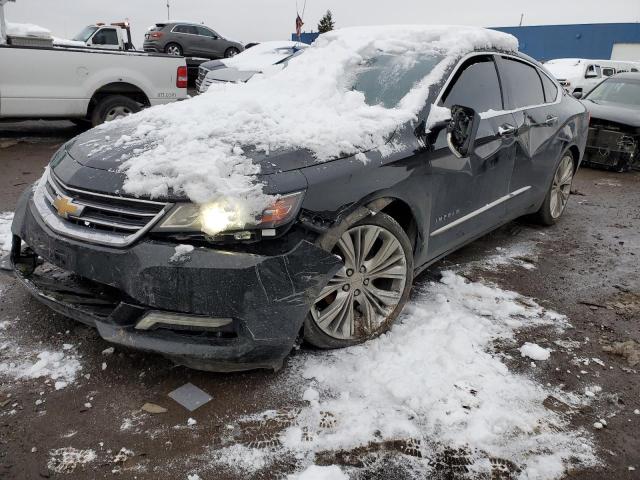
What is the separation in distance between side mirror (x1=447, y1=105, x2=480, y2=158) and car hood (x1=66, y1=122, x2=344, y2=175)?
1110mm

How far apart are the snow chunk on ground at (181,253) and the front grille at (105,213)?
0.18m

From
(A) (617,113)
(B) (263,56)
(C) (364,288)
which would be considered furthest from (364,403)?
(B) (263,56)

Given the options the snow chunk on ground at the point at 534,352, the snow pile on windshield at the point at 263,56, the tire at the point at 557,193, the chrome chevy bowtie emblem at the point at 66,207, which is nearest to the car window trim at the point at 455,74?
the tire at the point at 557,193

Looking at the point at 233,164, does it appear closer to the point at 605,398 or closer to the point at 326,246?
the point at 326,246

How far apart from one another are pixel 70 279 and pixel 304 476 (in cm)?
158

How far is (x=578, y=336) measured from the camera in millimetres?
3375

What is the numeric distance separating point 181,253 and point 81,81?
20.9 feet

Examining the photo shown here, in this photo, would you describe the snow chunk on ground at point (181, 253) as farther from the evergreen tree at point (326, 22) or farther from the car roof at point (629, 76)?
the evergreen tree at point (326, 22)

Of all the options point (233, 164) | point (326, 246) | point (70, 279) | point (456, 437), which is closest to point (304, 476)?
point (456, 437)

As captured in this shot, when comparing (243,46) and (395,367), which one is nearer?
(395,367)

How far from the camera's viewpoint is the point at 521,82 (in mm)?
4383

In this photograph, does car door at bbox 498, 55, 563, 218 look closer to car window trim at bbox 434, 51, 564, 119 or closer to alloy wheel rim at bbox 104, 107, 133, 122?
car window trim at bbox 434, 51, 564, 119

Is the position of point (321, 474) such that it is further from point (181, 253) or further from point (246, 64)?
point (246, 64)

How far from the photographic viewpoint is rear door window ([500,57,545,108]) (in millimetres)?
4168
